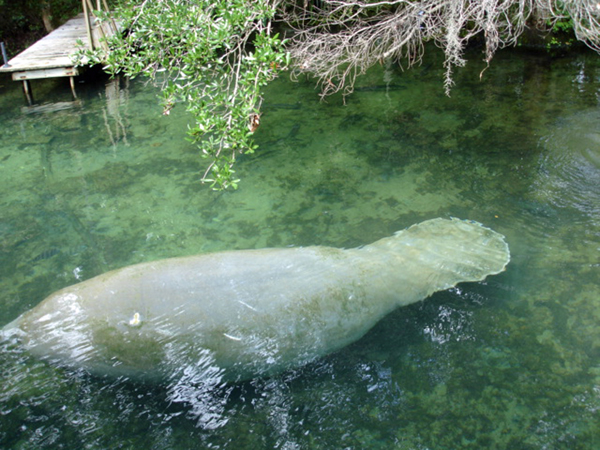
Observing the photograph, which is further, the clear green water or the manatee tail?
the manatee tail

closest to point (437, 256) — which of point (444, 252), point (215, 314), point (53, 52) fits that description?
point (444, 252)

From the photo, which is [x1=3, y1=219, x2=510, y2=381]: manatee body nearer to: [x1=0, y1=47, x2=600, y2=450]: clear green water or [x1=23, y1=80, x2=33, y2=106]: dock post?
[x1=0, y1=47, x2=600, y2=450]: clear green water

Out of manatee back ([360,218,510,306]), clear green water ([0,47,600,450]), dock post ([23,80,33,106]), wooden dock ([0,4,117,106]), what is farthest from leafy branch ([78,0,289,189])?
dock post ([23,80,33,106])

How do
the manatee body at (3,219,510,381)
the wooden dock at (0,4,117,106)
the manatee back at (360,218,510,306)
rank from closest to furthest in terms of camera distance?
the manatee body at (3,219,510,381) → the manatee back at (360,218,510,306) → the wooden dock at (0,4,117,106)

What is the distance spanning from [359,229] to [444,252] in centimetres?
108

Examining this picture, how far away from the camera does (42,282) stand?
4.95m

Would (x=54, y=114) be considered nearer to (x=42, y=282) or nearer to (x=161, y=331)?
(x=42, y=282)

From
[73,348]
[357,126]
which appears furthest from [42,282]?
[357,126]

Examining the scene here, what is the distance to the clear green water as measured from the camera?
355cm

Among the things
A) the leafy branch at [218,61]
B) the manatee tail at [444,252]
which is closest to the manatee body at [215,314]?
the manatee tail at [444,252]

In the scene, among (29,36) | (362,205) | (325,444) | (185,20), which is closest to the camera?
(325,444)

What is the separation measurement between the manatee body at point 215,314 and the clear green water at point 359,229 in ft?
0.74

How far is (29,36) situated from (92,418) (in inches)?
476

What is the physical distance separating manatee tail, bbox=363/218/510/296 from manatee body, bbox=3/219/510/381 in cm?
21
